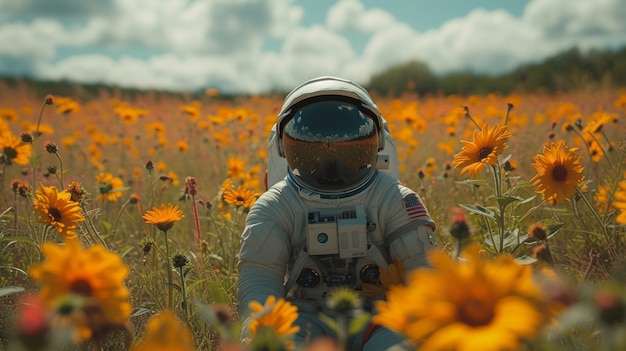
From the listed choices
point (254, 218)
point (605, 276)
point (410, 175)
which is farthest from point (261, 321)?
point (410, 175)

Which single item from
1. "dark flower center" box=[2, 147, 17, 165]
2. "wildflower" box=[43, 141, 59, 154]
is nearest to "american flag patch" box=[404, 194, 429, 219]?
"wildflower" box=[43, 141, 59, 154]

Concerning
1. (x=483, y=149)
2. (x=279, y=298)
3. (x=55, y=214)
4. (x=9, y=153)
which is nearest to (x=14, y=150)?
(x=9, y=153)

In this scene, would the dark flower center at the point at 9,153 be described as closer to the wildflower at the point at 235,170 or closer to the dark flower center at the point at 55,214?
the dark flower center at the point at 55,214

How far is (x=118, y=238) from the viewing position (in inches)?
133

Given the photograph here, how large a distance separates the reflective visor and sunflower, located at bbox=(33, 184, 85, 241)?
0.85m

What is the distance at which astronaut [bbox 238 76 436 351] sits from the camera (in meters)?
1.98

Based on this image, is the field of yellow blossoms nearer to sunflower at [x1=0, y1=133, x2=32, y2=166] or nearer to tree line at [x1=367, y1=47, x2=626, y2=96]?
sunflower at [x1=0, y1=133, x2=32, y2=166]

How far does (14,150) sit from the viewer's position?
2.89m

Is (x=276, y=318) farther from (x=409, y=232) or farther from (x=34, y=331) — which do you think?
(x=409, y=232)

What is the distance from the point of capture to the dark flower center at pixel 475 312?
90cm

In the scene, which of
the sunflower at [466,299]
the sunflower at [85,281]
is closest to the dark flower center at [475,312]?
the sunflower at [466,299]

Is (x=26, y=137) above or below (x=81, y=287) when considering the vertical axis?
above

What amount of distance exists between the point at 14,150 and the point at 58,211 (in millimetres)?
995

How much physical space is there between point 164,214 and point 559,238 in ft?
6.49
